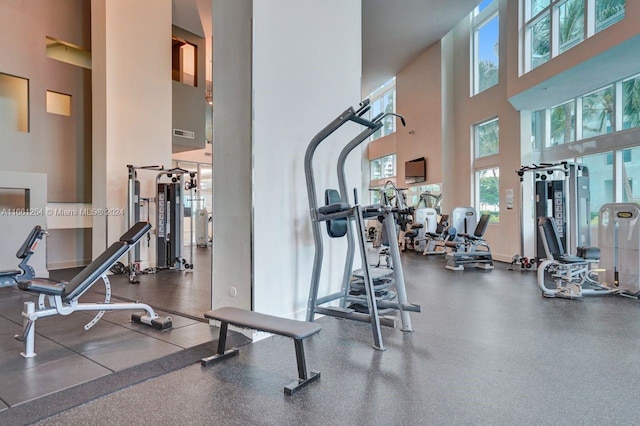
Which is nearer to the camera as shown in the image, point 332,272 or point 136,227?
point 136,227

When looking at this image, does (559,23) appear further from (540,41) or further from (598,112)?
(598,112)

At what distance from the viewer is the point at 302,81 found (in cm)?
363

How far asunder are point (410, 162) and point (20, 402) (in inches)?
431

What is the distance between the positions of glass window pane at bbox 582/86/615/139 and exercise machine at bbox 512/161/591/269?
0.88 m

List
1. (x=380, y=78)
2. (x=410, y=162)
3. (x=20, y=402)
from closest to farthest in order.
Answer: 1. (x=20, y=402)
2. (x=410, y=162)
3. (x=380, y=78)

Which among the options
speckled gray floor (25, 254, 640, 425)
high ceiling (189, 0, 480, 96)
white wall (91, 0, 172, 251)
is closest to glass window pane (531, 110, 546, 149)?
high ceiling (189, 0, 480, 96)

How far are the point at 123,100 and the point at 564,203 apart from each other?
25.7 ft

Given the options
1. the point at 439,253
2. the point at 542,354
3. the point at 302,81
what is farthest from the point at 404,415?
the point at 439,253

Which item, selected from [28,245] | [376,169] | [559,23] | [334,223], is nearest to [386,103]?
[376,169]

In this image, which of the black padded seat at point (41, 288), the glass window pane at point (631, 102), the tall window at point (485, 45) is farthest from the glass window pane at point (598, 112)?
the black padded seat at point (41, 288)

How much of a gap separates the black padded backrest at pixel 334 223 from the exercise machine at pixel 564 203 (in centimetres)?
421

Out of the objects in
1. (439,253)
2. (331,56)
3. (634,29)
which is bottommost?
(439,253)

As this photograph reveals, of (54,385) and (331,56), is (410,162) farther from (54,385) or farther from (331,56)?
(54,385)

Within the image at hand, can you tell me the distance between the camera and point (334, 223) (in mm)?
3535
